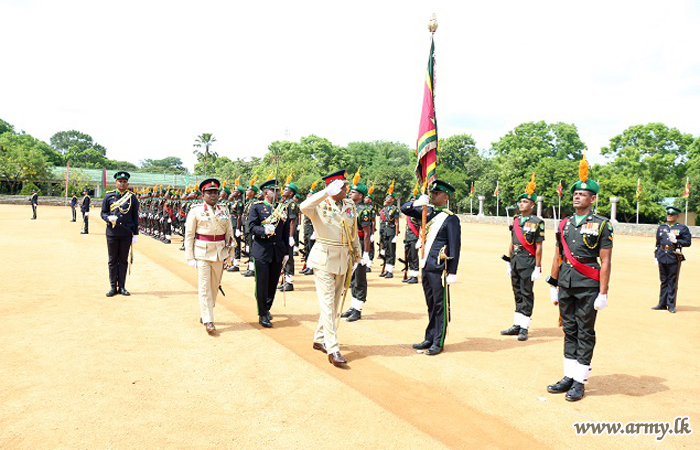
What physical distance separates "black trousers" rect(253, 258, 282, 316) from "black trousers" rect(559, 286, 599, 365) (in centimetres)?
413

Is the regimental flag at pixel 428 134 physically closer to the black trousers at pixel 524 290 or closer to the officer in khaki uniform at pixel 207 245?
the black trousers at pixel 524 290

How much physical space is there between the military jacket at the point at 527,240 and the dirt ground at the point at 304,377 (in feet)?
3.68

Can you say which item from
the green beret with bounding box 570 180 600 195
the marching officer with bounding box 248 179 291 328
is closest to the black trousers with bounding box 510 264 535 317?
the green beret with bounding box 570 180 600 195

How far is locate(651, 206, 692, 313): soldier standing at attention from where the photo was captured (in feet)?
30.9

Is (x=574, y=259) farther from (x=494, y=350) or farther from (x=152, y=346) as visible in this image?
(x=152, y=346)

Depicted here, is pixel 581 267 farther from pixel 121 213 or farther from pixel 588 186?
pixel 121 213

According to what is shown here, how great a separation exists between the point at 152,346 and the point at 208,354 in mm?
797

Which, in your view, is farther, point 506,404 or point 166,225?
point 166,225

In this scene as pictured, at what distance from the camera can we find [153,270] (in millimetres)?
12078

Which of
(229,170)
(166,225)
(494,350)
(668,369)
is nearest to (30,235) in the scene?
(166,225)

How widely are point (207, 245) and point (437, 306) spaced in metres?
3.33

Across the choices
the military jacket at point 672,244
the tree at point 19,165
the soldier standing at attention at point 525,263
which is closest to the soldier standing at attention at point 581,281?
the soldier standing at attention at point 525,263

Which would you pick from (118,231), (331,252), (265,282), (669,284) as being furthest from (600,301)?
(118,231)

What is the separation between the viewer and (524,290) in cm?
704
